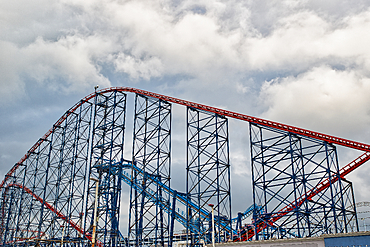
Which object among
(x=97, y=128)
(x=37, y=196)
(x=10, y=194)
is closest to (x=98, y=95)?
(x=97, y=128)

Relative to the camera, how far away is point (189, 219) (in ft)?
98.9

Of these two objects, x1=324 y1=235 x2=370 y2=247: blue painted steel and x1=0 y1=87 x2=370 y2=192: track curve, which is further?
x1=0 y1=87 x2=370 y2=192: track curve

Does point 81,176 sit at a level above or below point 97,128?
below

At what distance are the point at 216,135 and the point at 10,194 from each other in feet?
126

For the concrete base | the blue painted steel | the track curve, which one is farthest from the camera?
the track curve

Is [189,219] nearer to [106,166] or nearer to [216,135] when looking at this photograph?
[216,135]

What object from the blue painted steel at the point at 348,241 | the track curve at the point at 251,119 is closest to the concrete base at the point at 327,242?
the blue painted steel at the point at 348,241

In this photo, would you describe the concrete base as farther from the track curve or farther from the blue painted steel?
the track curve

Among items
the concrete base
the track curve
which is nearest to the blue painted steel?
the concrete base

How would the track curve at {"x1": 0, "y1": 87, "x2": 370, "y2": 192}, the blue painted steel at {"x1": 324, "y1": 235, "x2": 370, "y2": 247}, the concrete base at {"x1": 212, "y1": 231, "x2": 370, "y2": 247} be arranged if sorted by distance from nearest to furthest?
the blue painted steel at {"x1": 324, "y1": 235, "x2": 370, "y2": 247}
the concrete base at {"x1": 212, "y1": 231, "x2": 370, "y2": 247}
the track curve at {"x1": 0, "y1": 87, "x2": 370, "y2": 192}

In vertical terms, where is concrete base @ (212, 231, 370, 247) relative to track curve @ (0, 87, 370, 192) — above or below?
below

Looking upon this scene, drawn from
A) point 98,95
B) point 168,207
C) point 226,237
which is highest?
point 98,95

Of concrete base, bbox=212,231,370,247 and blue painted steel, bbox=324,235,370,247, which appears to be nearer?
blue painted steel, bbox=324,235,370,247

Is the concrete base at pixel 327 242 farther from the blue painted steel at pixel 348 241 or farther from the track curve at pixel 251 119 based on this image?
the track curve at pixel 251 119
